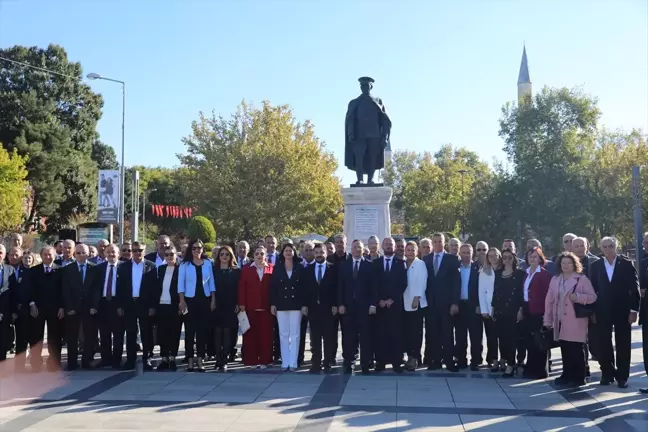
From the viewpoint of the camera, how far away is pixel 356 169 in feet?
48.9

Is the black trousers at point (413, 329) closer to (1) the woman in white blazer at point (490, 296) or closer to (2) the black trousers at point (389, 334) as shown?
(2) the black trousers at point (389, 334)

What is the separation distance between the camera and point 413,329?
9812mm

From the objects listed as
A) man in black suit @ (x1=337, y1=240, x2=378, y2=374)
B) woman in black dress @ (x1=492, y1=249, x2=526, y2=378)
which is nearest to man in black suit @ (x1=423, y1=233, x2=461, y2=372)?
A: woman in black dress @ (x1=492, y1=249, x2=526, y2=378)

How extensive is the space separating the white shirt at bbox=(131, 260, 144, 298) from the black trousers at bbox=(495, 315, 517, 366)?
5.27m

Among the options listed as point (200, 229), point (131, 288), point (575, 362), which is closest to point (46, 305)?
point (131, 288)

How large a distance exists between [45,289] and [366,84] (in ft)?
27.0

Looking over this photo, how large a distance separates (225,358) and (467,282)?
148 inches

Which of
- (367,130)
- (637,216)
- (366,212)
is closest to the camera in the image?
(637,216)

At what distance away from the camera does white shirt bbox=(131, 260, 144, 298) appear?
32.6 feet

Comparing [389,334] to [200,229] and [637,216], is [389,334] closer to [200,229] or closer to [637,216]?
[637,216]

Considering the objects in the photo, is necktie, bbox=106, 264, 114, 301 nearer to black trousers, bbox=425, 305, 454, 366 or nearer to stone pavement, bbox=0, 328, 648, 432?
stone pavement, bbox=0, 328, 648, 432

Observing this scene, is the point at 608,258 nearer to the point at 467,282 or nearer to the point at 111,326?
the point at 467,282

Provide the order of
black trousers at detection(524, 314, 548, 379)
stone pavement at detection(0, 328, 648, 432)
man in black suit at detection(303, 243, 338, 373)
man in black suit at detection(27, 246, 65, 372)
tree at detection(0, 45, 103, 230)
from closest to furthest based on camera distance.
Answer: stone pavement at detection(0, 328, 648, 432), black trousers at detection(524, 314, 548, 379), man in black suit at detection(303, 243, 338, 373), man in black suit at detection(27, 246, 65, 372), tree at detection(0, 45, 103, 230)

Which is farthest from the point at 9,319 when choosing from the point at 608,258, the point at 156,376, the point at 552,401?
the point at 608,258
